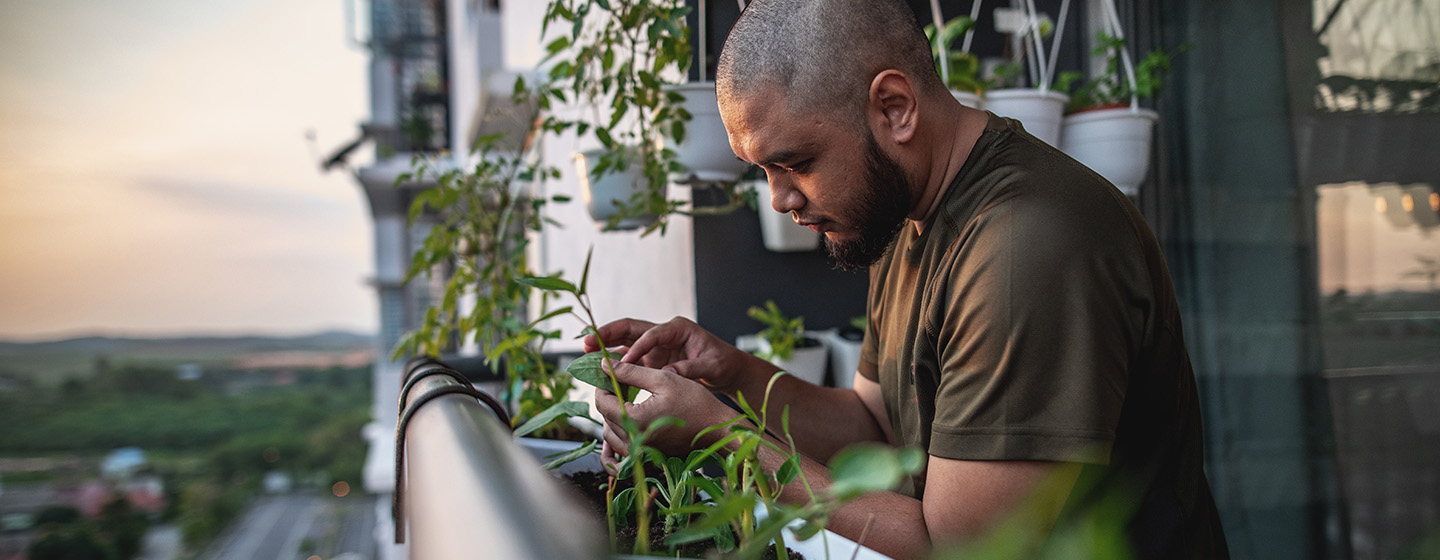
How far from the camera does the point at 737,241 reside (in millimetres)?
1674

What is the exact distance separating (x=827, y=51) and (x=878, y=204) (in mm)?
194

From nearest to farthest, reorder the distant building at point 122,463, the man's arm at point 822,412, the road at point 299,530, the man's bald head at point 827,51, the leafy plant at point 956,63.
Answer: the man's bald head at point 827,51, the man's arm at point 822,412, the leafy plant at point 956,63, the distant building at point 122,463, the road at point 299,530

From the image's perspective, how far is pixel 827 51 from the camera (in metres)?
0.93

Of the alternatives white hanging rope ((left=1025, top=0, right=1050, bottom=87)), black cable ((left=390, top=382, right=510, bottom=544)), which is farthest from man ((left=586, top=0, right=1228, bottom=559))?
white hanging rope ((left=1025, top=0, right=1050, bottom=87))

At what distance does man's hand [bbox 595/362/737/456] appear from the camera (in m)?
0.79

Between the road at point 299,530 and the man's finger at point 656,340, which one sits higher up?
the man's finger at point 656,340

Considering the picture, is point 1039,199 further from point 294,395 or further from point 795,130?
point 294,395

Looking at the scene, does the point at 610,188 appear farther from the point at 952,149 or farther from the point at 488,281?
the point at 952,149

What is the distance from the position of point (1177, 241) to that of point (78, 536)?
7506 millimetres

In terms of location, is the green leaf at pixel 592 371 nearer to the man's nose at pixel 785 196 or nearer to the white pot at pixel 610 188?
the man's nose at pixel 785 196

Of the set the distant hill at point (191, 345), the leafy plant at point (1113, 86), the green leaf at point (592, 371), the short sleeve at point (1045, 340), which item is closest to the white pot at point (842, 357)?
the leafy plant at point (1113, 86)

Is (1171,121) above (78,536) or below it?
above

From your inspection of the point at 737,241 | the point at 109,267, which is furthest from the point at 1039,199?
the point at 109,267

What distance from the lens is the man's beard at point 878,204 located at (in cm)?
98
